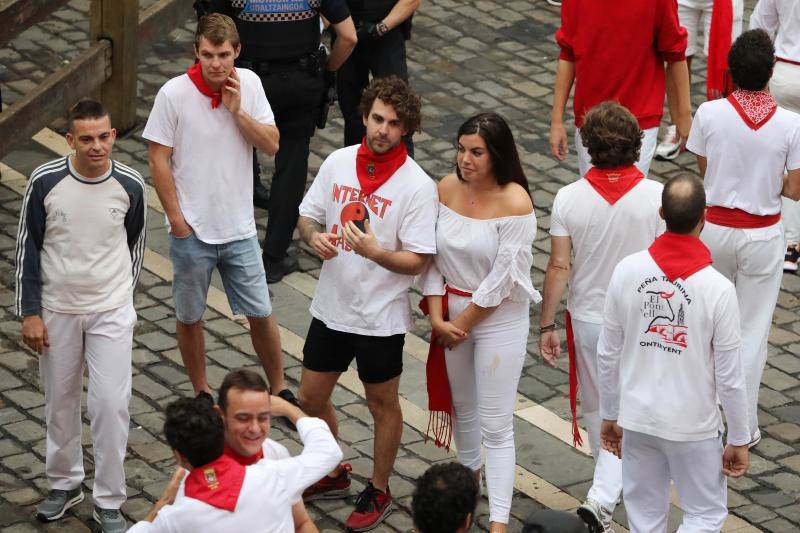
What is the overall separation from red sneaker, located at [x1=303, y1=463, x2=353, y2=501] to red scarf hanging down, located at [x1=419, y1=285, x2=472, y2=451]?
18.5 inches

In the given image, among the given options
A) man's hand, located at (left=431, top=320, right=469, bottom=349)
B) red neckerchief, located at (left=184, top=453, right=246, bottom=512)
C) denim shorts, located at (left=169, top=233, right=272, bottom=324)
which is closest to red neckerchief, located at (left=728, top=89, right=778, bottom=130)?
man's hand, located at (left=431, top=320, right=469, bottom=349)

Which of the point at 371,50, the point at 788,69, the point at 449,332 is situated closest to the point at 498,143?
the point at 449,332

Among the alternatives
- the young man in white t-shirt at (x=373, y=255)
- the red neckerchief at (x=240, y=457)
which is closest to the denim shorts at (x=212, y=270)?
the young man in white t-shirt at (x=373, y=255)

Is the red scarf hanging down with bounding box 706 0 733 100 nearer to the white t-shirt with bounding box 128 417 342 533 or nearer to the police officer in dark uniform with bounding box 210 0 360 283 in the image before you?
the police officer in dark uniform with bounding box 210 0 360 283

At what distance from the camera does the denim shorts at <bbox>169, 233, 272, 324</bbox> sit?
746 centimetres

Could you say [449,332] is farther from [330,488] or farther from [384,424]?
[330,488]

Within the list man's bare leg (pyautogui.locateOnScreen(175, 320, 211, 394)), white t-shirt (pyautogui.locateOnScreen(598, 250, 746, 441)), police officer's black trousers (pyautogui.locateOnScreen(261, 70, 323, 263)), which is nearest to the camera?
white t-shirt (pyautogui.locateOnScreen(598, 250, 746, 441))

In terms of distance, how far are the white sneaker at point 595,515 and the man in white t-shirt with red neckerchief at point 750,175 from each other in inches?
38.0

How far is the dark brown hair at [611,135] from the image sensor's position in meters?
6.55

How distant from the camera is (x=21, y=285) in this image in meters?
6.44

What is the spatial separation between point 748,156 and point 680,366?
1.95 metres

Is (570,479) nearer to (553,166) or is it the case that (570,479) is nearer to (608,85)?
(608,85)

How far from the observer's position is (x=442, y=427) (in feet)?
22.8

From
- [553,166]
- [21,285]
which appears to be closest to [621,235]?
[21,285]
